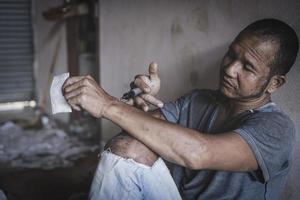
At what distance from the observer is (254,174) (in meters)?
1.82

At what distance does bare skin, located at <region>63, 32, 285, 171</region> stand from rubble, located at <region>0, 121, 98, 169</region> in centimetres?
265

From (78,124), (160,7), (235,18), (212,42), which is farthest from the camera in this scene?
(78,124)

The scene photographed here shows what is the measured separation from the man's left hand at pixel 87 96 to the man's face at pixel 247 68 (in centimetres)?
69

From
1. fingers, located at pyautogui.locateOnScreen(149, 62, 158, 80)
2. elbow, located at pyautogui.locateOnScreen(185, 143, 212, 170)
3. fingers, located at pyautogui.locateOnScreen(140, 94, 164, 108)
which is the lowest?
elbow, located at pyautogui.locateOnScreen(185, 143, 212, 170)

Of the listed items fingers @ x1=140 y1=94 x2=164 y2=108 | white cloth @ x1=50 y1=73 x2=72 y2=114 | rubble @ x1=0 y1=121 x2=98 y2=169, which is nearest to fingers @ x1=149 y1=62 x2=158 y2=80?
fingers @ x1=140 y1=94 x2=164 y2=108

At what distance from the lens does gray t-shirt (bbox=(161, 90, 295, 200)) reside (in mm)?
1716

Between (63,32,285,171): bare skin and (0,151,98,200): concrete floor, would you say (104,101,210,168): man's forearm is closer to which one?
(63,32,285,171): bare skin

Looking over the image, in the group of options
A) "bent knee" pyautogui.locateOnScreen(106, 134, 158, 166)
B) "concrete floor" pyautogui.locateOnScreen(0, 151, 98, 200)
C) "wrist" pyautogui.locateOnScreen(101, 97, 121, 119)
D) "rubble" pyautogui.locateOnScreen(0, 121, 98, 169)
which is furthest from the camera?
"rubble" pyautogui.locateOnScreen(0, 121, 98, 169)

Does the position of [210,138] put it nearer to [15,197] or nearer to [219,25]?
[219,25]

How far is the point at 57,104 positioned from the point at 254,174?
45.6 inches

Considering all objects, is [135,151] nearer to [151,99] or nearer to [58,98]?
[151,99]

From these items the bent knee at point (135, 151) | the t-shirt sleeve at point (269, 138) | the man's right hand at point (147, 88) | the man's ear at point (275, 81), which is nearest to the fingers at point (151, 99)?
the man's right hand at point (147, 88)

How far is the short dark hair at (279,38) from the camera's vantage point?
1.81 m

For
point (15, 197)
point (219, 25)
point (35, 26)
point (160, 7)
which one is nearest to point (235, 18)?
point (219, 25)
